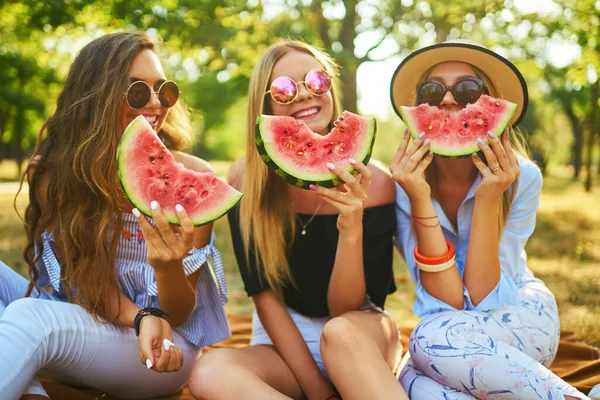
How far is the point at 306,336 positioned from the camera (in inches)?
135

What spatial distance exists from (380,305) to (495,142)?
124cm

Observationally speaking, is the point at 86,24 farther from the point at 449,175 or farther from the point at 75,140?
the point at 449,175

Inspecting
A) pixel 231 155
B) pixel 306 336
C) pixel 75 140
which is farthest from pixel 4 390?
pixel 231 155

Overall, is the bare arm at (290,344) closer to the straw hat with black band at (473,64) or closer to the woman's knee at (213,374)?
the woman's knee at (213,374)

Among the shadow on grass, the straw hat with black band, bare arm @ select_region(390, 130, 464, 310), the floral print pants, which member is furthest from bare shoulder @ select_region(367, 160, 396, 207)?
the shadow on grass

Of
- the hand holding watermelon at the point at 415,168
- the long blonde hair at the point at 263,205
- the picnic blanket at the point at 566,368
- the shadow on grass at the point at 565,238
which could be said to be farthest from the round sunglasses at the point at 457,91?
the shadow on grass at the point at 565,238

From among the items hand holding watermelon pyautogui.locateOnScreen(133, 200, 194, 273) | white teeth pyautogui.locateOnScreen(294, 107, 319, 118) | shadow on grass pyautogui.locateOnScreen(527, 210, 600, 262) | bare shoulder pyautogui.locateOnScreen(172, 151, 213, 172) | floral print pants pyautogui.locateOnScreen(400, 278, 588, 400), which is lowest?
shadow on grass pyautogui.locateOnScreen(527, 210, 600, 262)

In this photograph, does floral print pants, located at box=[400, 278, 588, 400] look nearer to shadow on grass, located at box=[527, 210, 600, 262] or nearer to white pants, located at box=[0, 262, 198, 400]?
white pants, located at box=[0, 262, 198, 400]

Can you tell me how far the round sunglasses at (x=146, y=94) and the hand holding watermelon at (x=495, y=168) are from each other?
66.7 inches

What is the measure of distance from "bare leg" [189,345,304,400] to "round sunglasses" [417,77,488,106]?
1.75 meters

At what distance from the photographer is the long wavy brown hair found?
115 inches

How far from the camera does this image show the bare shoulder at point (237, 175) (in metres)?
3.55

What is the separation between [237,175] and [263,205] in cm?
32

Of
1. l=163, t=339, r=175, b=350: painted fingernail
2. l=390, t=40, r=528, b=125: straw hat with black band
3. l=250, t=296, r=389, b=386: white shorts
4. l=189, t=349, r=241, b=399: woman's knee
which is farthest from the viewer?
l=250, t=296, r=389, b=386: white shorts
